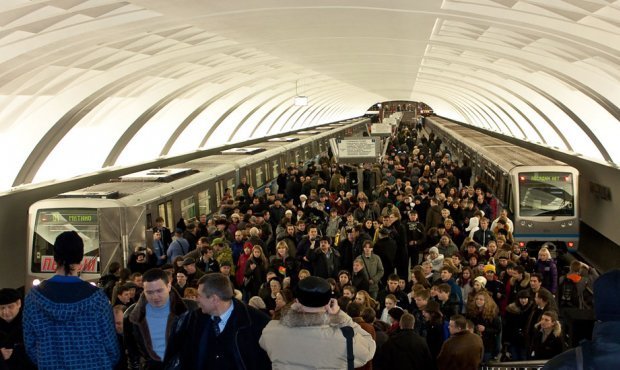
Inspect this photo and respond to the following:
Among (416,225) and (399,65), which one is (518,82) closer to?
(399,65)

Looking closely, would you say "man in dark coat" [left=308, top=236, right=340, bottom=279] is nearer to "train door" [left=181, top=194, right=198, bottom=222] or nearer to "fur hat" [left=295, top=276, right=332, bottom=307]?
"train door" [left=181, top=194, right=198, bottom=222]

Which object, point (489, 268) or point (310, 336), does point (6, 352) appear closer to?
point (310, 336)

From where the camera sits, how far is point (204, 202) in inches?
749

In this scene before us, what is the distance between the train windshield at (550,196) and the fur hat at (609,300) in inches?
633

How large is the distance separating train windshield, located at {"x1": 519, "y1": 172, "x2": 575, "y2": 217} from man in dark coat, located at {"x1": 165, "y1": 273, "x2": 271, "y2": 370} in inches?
599

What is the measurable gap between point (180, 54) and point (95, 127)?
A: 21.3 feet

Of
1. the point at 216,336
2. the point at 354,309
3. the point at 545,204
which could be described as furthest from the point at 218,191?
the point at 216,336

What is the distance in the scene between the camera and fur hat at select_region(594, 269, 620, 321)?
288 cm

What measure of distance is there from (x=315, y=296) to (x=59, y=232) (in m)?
10.2

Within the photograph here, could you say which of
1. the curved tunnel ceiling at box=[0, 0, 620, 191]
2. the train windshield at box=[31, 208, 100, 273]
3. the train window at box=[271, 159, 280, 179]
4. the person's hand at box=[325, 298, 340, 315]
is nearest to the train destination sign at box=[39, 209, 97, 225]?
the train windshield at box=[31, 208, 100, 273]

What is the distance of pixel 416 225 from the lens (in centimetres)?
1372

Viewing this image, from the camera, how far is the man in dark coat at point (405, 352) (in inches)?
257

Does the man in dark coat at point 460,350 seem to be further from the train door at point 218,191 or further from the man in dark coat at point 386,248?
the train door at point 218,191

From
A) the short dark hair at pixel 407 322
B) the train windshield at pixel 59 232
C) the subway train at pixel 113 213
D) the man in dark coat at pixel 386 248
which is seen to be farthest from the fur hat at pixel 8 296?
the train windshield at pixel 59 232
